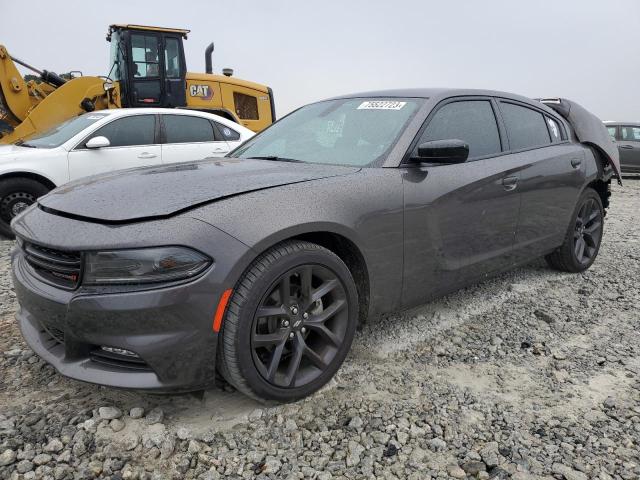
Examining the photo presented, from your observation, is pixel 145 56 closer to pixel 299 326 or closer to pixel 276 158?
pixel 276 158

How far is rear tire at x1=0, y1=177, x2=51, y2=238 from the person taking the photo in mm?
5512

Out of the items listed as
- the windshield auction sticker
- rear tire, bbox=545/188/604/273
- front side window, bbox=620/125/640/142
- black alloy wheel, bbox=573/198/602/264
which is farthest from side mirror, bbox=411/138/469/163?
front side window, bbox=620/125/640/142

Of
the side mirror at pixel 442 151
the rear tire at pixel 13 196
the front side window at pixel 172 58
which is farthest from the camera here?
the front side window at pixel 172 58

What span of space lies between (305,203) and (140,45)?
9.07 meters

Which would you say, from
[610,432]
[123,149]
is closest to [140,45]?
[123,149]

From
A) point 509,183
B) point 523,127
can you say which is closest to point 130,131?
point 523,127

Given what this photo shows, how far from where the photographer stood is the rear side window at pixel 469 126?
9.86 feet

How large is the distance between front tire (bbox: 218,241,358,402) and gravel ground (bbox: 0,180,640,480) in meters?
0.15

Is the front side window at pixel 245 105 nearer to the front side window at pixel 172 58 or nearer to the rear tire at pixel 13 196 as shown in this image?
the front side window at pixel 172 58

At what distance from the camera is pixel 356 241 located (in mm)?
2432

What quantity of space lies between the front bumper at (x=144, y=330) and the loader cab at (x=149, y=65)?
8728mm

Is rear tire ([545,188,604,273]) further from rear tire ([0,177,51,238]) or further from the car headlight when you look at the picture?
rear tire ([0,177,51,238])

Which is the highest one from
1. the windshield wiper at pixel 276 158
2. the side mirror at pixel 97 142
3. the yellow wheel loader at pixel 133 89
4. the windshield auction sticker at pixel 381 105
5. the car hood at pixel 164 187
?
the yellow wheel loader at pixel 133 89

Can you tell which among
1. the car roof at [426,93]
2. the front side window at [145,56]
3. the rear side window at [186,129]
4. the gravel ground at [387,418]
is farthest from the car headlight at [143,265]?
the front side window at [145,56]
